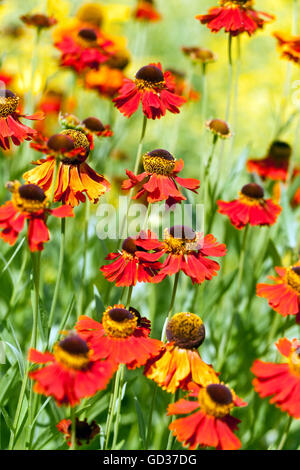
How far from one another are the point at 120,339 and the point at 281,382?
211mm

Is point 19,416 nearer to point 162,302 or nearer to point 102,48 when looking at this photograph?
point 162,302

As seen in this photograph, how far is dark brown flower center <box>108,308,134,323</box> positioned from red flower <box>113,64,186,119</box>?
0.36 metres

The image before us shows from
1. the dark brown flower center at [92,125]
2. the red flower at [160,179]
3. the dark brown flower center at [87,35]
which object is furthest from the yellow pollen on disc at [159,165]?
the dark brown flower center at [87,35]

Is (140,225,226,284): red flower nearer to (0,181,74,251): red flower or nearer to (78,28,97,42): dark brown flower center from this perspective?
(0,181,74,251): red flower

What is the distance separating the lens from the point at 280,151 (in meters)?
1.53

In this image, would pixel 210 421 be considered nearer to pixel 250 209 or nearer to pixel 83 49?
pixel 250 209

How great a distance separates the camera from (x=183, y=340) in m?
0.79

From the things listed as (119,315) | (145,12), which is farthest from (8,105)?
(145,12)

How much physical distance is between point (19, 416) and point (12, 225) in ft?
1.16

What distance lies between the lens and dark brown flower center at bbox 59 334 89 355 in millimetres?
638

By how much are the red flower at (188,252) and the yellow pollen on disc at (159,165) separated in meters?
0.10

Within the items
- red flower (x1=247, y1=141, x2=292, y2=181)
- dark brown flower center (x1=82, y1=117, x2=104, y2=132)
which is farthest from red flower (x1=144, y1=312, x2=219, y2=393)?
red flower (x1=247, y1=141, x2=292, y2=181)

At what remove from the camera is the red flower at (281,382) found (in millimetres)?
689

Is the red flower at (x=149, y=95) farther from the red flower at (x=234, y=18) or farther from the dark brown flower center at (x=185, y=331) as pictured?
the dark brown flower center at (x=185, y=331)
